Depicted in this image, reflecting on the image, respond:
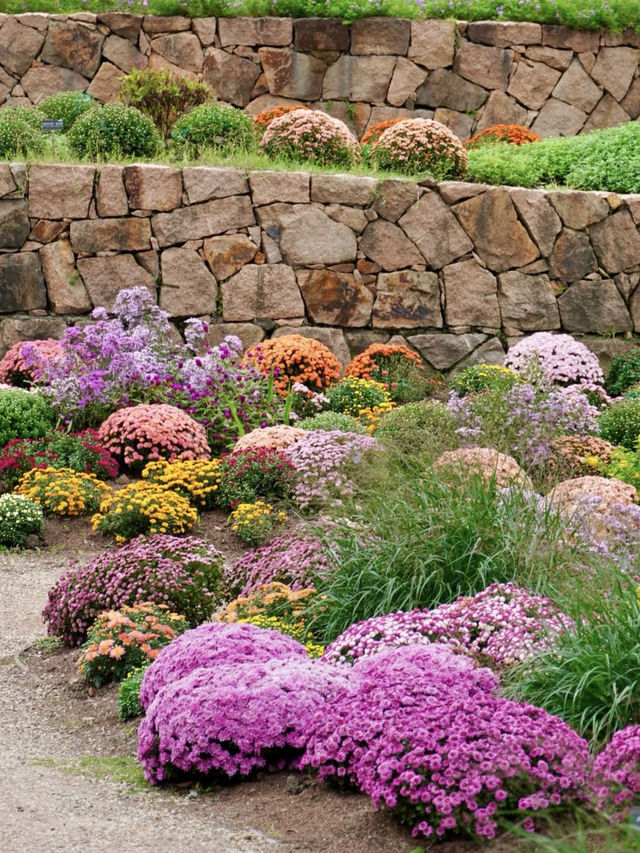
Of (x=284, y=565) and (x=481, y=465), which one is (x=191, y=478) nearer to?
(x=284, y=565)

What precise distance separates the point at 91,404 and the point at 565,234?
5535mm

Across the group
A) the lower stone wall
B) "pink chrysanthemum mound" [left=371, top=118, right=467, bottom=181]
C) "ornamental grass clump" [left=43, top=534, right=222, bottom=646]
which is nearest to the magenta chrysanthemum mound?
the lower stone wall

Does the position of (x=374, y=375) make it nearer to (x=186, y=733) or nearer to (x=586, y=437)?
(x=586, y=437)

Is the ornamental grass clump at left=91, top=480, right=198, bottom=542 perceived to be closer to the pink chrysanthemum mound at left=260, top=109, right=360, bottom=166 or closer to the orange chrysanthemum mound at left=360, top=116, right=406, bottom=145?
the pink chrysanthemum mound at left=260, top=109, right=360, bottom=166

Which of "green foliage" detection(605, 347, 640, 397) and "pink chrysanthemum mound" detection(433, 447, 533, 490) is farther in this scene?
"green foliage" detection(605, 347, 640, 397)

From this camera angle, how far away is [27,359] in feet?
35.2

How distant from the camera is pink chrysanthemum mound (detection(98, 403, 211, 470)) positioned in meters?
9.20

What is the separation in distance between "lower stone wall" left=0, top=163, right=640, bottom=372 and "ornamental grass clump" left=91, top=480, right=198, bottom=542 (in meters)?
4.01

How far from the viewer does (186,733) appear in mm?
4156

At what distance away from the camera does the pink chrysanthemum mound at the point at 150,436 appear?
30.2ft

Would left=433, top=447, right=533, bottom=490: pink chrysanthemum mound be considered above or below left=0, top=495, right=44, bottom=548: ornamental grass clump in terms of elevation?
above

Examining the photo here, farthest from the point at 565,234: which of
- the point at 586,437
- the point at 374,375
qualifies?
the point at 586,437

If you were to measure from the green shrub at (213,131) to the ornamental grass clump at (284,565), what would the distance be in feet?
23.1

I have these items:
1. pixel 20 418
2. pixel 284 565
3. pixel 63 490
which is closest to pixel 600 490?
pixel 284 565
